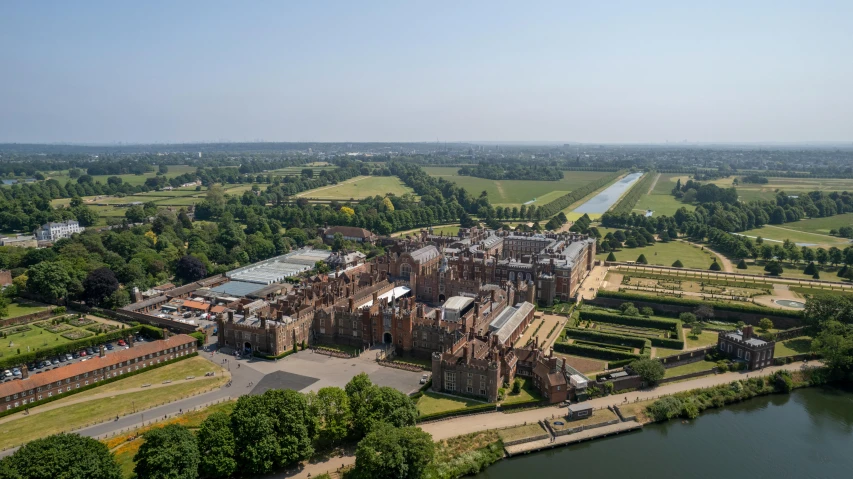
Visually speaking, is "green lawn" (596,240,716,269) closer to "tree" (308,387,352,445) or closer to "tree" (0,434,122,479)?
"tree" (308,387,352,445)

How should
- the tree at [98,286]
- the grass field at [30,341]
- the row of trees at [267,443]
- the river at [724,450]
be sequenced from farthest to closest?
1. the tree at [98,286]
2. the grass field at [30,341]
3. the river at [724,450]
4. the row of trees at [267,443]

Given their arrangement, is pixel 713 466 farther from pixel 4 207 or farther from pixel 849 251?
pixel 4 207

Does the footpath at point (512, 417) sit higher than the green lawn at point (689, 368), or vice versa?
the green lawn at point (689, 368)

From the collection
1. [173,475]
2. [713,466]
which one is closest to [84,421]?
[173,475]

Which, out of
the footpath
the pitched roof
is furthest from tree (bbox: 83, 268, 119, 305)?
the footpath

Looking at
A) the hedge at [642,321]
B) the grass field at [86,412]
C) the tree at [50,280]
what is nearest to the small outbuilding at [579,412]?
the hedge at [642,321]

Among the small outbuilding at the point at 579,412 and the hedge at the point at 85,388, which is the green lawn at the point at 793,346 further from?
the hedge at the point at 85,388
